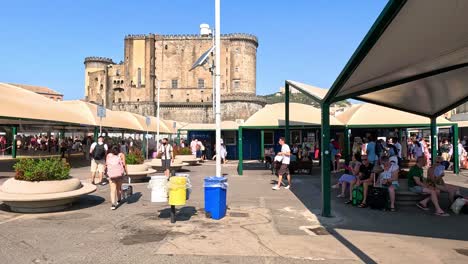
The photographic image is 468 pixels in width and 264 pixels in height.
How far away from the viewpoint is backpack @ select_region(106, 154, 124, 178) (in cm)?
1038

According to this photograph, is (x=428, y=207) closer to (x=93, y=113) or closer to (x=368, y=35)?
(x=368, y=35)

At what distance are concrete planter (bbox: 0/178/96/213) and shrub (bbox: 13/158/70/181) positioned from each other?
0.19 metres

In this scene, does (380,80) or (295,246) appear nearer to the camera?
(295,246)

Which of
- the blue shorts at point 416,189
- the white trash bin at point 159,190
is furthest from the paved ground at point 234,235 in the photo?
the blue shorts at point 416,189

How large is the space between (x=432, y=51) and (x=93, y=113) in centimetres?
2481

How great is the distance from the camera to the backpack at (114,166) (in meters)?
10.4

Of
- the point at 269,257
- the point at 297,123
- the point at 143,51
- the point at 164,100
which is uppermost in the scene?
the point at 143,51

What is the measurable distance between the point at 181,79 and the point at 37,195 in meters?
87.6

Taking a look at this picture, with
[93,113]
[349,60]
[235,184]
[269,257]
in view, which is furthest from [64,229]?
[93,113]

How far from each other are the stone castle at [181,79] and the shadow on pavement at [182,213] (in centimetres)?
8133

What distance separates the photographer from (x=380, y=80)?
8.95 metres

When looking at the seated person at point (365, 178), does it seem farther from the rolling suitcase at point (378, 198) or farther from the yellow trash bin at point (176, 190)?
the yellow trash bin at point (176, 190)

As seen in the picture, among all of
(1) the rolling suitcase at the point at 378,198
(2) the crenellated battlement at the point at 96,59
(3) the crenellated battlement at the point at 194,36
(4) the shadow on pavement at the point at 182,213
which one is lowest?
(4) the shadow on pavement at the point at 182,213

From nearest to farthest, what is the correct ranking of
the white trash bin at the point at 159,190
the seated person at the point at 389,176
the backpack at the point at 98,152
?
1. the white trash bin at the point at 159,190
2. the seated person at the point at 389,176
3. the backpack at the point at 98,152
